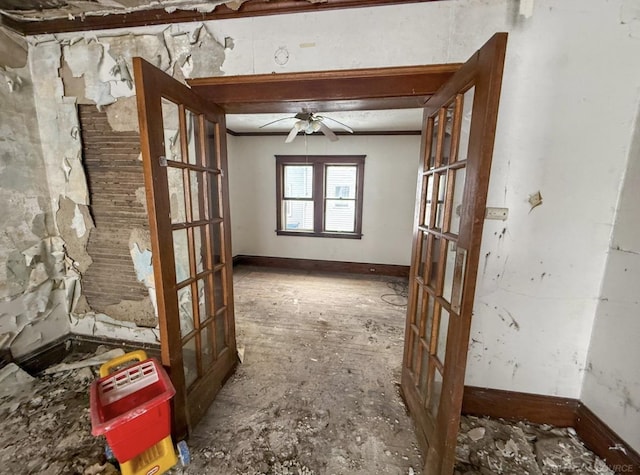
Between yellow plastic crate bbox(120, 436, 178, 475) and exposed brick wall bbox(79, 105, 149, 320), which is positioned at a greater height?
exposed brick wall bbox(79, 105, 149, 320)

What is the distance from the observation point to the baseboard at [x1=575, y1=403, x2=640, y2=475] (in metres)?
1.24

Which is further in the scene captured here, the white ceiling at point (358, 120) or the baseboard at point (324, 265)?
the baseboard at point (324, 265)

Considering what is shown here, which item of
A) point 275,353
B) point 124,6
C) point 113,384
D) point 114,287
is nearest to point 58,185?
point 114,287

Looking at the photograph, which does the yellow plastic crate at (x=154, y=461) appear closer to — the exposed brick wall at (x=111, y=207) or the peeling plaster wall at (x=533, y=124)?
the exposed brick wall at (x=111, y=207)

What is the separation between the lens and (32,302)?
6.32 feet

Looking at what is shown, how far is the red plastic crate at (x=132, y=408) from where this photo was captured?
1.10 meters

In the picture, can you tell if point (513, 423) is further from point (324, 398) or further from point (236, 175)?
point (236, 175)

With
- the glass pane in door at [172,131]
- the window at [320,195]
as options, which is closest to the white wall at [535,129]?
the glass pane in door at [172,131]

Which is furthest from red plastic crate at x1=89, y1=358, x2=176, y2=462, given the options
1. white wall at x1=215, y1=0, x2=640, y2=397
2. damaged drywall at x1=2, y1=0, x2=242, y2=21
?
damaged drywall at x1=2, y1=0, x2=242, y2=21

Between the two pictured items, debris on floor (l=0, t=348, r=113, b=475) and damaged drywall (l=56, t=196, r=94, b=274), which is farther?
damaged drywall (l=56, t=196, r=94, b=274)

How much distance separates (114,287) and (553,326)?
3038 millimetres

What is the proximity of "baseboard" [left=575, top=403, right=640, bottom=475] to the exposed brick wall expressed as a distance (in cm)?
298

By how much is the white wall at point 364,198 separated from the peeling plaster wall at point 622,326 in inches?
116

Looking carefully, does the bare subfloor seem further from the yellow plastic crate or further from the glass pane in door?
the glass pane in door
